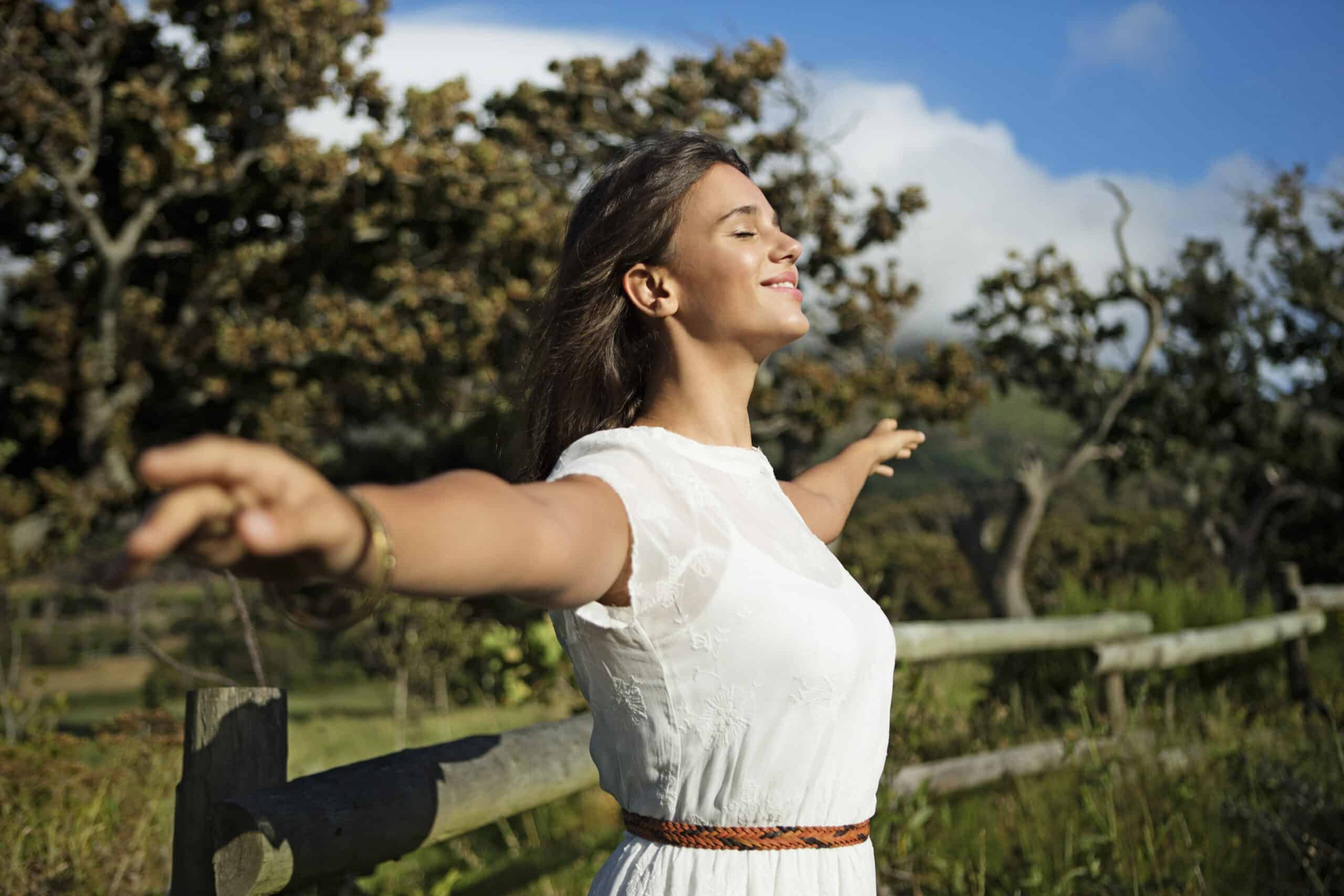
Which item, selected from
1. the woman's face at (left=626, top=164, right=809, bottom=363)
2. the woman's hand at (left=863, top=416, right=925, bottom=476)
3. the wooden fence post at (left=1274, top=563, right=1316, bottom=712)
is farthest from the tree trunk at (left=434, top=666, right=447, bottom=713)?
the woman's face at (left=626, top=164, right=809, bottom=363)

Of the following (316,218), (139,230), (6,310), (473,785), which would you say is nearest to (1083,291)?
(316,218)

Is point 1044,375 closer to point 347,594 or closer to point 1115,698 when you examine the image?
point 1115,698

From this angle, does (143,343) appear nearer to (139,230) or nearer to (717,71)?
(139,230)

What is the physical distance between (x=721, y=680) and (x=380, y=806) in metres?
1.29

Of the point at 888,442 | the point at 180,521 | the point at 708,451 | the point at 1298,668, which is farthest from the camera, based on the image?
the point at 1298,668

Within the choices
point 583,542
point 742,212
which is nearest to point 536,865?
point 742,212

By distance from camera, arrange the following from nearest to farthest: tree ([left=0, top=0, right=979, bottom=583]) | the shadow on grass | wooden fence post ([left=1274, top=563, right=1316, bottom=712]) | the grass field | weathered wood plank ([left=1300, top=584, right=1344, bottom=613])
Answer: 1. the grass field
2. the shadow on grass
3. wooden fence post ([left=1274, top=563, right=1316, bottom=712])
4. weathered wood plank ([left=1300, top=584, right=1344, bottom=613])
5. tree ([left=0, top=0, right=979, bottom=583])

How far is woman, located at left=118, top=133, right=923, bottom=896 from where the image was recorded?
1.03 metres

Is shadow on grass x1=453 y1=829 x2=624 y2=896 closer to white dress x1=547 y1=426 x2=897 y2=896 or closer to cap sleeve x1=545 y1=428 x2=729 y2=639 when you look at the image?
white dress x1=547 y1=426 x2=897 y2=896

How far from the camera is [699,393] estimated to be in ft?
6.31

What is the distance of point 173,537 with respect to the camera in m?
0.91

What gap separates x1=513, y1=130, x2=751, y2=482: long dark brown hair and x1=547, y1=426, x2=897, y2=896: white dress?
0.30m

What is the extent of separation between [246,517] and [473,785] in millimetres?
2123

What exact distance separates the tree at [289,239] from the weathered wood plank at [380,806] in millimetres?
8159
